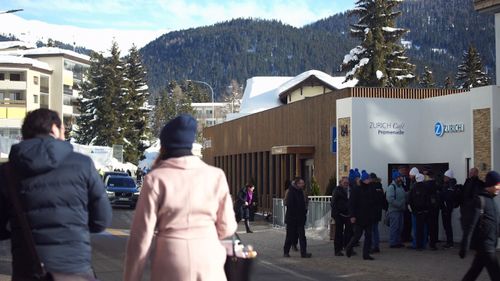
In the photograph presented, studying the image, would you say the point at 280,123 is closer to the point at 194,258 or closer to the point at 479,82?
the point at 194,258

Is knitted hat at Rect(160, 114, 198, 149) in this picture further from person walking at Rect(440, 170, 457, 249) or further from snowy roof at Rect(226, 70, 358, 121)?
snowy roof at Rect(226, 70, 358, 121)

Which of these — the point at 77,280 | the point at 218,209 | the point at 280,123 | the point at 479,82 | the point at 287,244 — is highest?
the point at 479,82

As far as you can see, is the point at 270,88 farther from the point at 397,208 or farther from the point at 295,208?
the point at 295,208

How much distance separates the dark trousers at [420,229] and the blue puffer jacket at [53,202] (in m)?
13.5

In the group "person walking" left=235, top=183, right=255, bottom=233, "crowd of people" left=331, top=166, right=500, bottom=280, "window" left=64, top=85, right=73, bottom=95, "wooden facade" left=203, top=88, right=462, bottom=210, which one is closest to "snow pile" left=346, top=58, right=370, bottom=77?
"wooden facade" left=203, top=88, right=462, bottom=210

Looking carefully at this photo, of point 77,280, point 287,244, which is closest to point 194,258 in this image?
point 77,280

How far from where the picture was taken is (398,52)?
163 feet

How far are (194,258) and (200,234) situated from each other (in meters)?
0.16

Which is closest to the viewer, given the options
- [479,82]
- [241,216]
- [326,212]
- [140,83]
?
[326,212]

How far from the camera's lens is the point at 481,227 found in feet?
31.2

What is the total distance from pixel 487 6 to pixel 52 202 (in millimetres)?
15208

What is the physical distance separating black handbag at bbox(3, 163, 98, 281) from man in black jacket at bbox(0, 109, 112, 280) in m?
0.03

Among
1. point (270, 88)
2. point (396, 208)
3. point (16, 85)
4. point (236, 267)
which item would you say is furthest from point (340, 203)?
point (16, 85)

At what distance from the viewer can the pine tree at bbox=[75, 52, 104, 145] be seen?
75750 millimetres
